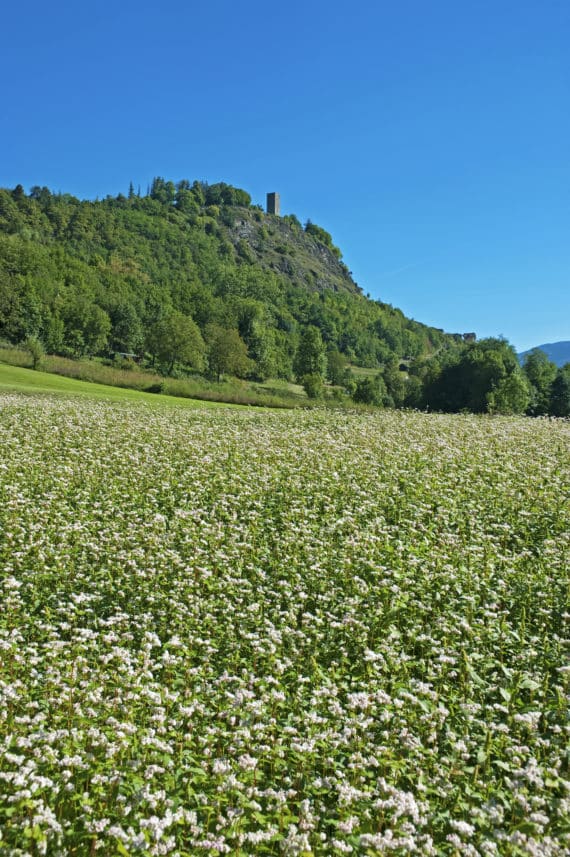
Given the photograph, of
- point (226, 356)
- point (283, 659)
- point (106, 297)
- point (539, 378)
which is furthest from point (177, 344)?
point (283, 659)

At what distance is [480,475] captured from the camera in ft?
45.1

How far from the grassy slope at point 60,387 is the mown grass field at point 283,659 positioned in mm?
23401

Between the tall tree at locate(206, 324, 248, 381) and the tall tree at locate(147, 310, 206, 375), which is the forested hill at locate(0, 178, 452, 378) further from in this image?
the tall tree at locate(206, 324, 248, 381)

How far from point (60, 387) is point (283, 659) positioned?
3765 centimetres

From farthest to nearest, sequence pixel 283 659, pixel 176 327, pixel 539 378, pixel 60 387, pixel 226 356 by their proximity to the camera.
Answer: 1. pixel 226 356
2. pixel 176 327
3. pixel 539 378
4. pixel 60 387
5. pixel 283 659

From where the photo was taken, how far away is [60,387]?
40062mm

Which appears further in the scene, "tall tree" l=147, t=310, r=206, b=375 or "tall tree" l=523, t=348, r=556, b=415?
"tall tree" l=147, t=310, r=206, b=375

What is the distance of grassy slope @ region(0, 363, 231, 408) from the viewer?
36375mm

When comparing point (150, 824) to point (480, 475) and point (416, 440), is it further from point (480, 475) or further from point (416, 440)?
point (416, 440)

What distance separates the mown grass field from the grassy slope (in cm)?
2340

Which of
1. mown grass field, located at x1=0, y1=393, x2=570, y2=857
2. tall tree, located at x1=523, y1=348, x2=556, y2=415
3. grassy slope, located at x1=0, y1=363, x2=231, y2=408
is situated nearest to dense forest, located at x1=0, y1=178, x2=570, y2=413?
tall tree, located at x1=523, y1=348, x2=556, y2=415

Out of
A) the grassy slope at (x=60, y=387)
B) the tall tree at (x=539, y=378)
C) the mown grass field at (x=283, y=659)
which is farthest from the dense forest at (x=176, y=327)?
the mown grass field at (x=283, y=659)

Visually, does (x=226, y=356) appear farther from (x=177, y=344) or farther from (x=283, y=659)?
(x=283, y=659)

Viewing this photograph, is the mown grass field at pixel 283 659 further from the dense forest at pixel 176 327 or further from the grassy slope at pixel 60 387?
the dense forest at pixel 176 327
